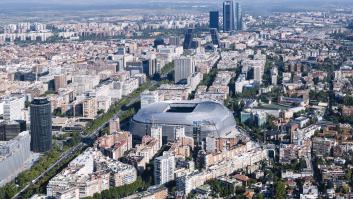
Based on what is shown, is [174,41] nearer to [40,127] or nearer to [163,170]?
[40,127]

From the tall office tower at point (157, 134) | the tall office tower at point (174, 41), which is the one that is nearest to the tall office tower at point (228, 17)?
the tall office tower at point (174, 41)

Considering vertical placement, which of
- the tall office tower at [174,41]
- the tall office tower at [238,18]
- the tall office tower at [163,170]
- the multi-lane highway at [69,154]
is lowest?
the multi-lane highway at [69,154]

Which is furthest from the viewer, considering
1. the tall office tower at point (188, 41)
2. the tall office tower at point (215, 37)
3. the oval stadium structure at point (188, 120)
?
the tall office tower at point (215, 37)

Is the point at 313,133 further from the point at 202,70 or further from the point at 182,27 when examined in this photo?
the point at 182,27

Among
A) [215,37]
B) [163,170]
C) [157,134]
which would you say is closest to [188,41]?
[215,37]

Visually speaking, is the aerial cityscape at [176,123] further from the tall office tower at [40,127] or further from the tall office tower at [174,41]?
the tall office tower at [174,41]

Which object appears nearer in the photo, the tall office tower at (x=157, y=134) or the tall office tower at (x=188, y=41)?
the tall office tower at (x=157, y=134)

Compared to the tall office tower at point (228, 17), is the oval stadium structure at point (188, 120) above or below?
below
